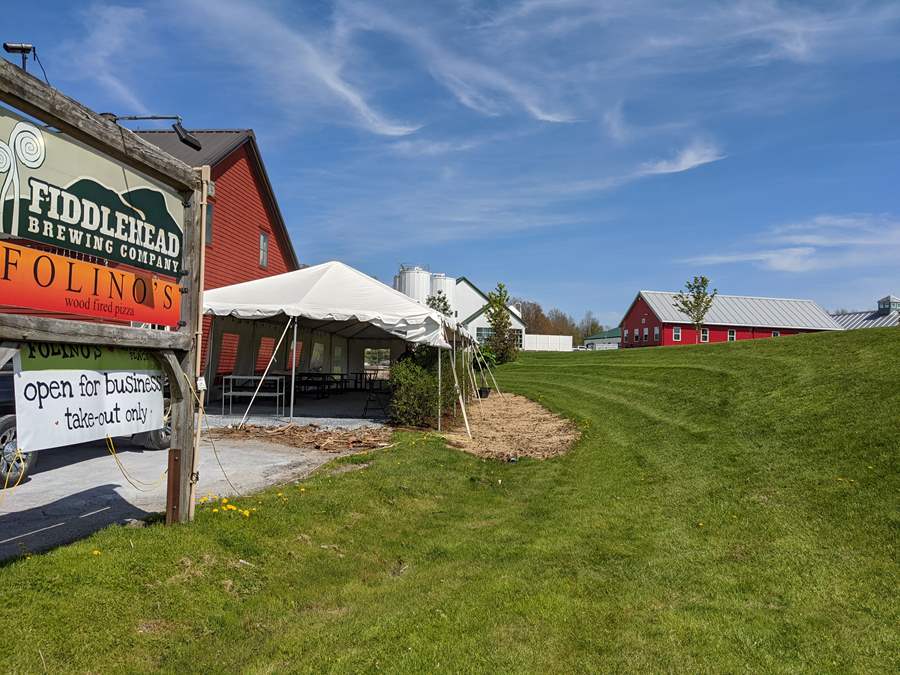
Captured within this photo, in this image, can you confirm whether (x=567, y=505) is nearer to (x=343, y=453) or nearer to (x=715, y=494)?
(x=715, y=494)

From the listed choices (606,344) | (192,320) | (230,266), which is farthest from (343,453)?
(606,344)

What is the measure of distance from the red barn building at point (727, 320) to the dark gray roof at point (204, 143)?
1470 inches

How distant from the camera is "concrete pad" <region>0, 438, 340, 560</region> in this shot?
526 centimetres

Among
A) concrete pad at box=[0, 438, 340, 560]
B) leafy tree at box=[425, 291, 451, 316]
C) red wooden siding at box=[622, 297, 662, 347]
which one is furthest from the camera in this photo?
leafy tree at box=[425, 291, 451, 316]

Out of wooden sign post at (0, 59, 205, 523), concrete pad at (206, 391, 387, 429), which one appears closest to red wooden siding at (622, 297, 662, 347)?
concrete pad at (206, 391, 387, 429)

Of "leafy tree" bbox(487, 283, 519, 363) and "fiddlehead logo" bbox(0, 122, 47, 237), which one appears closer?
"fiddlehead logo" bbox(0, 122, 47, 237)

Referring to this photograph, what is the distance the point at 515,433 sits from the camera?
14008 mm

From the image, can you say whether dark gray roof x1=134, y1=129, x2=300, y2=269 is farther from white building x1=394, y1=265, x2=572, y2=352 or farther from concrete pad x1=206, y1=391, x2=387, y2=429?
white building x1=394, y1=265, x2=572, y2=352

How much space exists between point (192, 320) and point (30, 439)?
1.72m

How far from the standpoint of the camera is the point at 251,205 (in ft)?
70.4

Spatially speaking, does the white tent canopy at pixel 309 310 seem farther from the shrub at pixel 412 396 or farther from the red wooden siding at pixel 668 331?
the red wooden siding at pixel 668 331

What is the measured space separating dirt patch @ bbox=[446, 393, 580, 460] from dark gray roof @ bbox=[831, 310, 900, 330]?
45811mm

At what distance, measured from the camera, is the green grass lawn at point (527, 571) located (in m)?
3.66

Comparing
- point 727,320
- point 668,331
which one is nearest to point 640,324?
point 668,331
